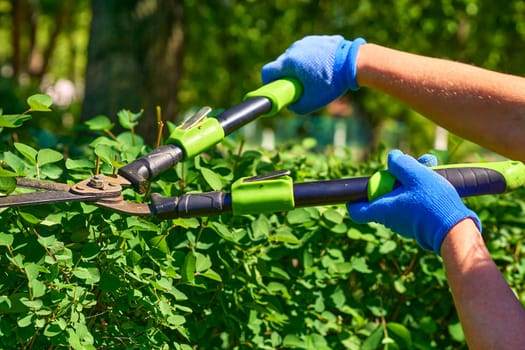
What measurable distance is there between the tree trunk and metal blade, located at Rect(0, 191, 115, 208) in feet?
9.42

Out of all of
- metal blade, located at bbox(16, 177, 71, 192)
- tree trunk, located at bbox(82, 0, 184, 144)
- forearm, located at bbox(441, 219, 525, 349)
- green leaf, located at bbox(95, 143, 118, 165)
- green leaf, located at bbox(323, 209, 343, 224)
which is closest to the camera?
forearm, located at bbox(441, 219, 525, 349)

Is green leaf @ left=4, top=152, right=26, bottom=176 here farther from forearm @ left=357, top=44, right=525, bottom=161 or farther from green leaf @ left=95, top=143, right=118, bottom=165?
forearm @ left=357, top=44, right=525, bottom=161

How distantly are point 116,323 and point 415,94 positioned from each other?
1058mm

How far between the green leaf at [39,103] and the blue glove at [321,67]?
0.75 metres

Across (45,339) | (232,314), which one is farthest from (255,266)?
(45,339)

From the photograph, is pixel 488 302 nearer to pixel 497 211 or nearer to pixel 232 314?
pixel 232 314

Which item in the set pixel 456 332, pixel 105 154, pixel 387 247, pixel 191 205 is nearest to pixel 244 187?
pixel 191 205

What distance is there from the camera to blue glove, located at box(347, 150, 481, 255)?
5.96 feet

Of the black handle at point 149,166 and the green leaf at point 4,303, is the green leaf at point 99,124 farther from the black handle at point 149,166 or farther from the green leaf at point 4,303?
the green leaf at point 4,303

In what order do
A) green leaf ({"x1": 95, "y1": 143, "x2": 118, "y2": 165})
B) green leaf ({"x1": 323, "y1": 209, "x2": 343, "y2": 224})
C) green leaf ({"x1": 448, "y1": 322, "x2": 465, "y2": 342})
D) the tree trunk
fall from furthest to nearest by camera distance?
the tree trunk, green leaf ({"x1": 448, "y1": 322, "x2": 465, "y2": 342}), green leaf ({"x1": 323, "y1": 209, "x2": 343, "y2": 224}), green leaf ({"x1": 95, "y1": 143, "x2": 118, "y2": 165})

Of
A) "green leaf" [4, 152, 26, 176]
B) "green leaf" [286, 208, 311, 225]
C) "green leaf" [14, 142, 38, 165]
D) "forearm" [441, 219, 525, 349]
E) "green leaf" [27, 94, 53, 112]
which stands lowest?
"green leaf" [286, 208, 311, 225]

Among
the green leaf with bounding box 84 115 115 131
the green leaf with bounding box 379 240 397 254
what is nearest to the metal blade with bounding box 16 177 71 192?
the green leaf with bounding box 84 115 115 131

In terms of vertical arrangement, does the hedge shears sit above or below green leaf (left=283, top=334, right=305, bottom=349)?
above

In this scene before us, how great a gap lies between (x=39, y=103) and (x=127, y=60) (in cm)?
279
